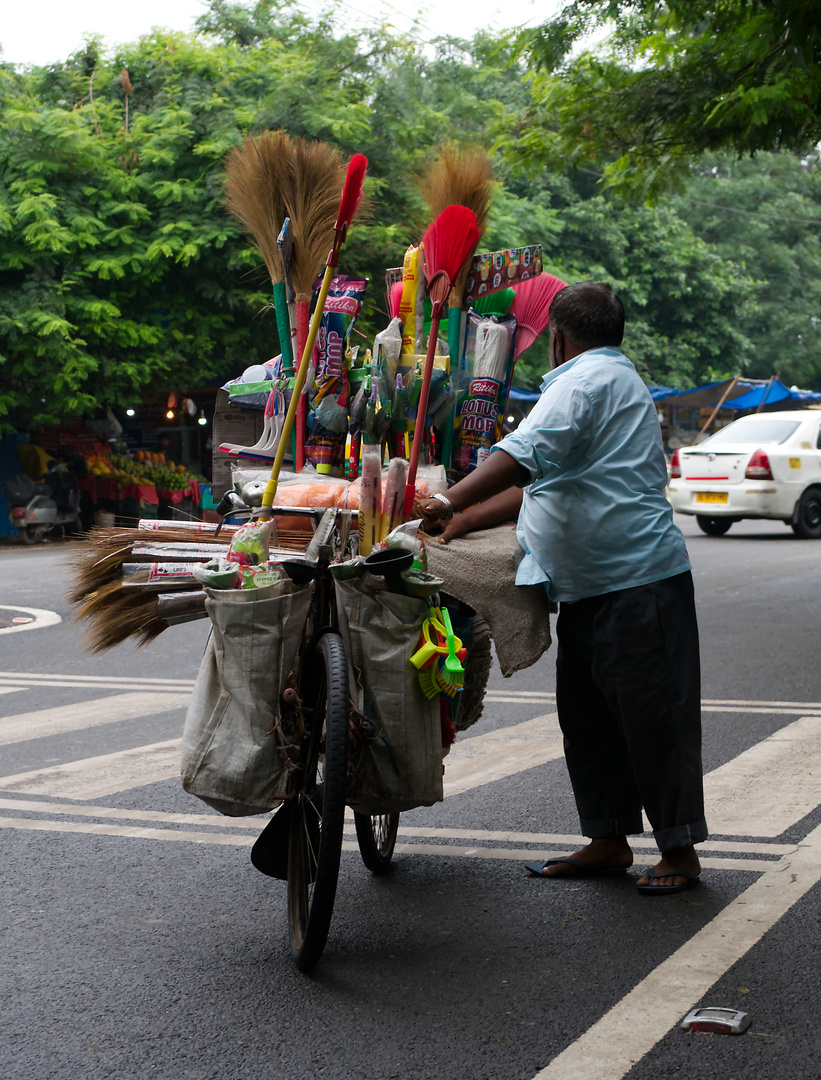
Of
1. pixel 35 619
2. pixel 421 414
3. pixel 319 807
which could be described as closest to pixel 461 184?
pixel 421 414

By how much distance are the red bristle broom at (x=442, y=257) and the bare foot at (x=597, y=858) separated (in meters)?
1.27

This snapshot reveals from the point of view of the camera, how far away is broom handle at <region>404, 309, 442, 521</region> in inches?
127

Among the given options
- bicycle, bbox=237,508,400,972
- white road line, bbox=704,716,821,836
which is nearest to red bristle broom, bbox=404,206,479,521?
bicycle, bbox=237,508,400,972

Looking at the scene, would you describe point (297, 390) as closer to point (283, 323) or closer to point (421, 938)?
point (283, 323)

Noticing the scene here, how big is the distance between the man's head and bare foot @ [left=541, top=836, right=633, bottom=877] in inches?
57.0

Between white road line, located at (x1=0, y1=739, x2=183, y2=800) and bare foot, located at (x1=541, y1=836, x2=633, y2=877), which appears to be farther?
white road line, located at (x1=0, y1=739, x2=183, y2=800)

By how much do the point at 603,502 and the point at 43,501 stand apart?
16.3m

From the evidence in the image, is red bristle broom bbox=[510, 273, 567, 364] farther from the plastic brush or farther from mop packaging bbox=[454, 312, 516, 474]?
the plastic brush

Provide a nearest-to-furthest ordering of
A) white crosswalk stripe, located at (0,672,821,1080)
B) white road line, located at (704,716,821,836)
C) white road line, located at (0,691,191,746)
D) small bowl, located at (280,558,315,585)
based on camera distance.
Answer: white crosswalk stripe, located at (0,672,821,1080) → small bowl, located at (280,558,315,585) → white road line, located at (704,716,821,836) → white road line, located at (0,691,191,746)

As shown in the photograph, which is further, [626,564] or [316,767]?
[626,564]

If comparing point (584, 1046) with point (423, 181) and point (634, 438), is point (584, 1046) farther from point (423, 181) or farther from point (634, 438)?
point (423, 181)

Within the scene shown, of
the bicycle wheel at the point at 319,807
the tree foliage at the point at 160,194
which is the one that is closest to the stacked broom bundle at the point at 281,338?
the bicycle wheel at the point at 319,807

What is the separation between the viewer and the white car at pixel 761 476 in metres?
15.1

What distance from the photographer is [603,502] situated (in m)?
3.34
